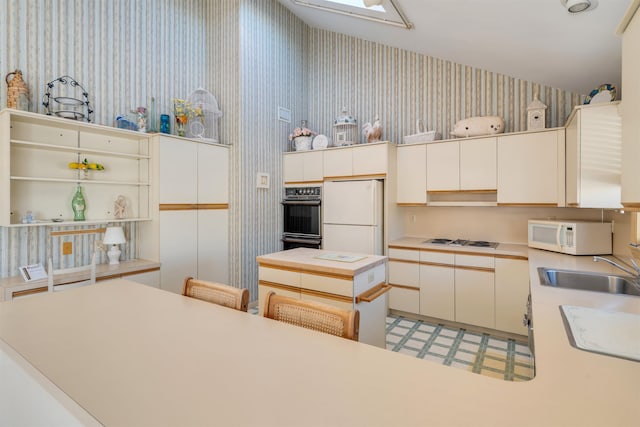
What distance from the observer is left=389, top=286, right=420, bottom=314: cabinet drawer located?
134 inches

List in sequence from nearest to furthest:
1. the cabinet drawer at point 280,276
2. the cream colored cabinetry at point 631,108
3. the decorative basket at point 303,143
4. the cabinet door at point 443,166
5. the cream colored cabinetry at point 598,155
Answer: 1. the cream colored cabinetry at point 631,108
2. the cream colored cabinetry at point 598,155
3. the cabinet drawer at point 280,276
4. the cabinet door at point 443,166
5. the decorative basket at point 303,143

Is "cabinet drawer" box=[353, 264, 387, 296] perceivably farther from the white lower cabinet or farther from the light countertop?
the white lower cabinet

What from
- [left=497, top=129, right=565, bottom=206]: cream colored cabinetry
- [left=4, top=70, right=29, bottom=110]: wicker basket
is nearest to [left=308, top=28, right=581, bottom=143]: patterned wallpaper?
[left=497, top=129, right=565, bottom=206]: cream colored cabinetry

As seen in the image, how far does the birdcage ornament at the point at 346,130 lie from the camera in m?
4.01

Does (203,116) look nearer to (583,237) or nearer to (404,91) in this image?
(404,91)

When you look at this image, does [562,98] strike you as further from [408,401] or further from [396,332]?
[408,401]

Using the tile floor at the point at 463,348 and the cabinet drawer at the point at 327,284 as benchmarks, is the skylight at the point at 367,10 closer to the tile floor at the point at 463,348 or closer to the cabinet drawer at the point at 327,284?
the cabinet drawer at the point at 327,284

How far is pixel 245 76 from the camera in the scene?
Answer: 3.70 meters

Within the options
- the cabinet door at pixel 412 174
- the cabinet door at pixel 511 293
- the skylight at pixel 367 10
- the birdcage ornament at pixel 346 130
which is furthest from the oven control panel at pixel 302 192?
the cabinet door at pixel 511 293

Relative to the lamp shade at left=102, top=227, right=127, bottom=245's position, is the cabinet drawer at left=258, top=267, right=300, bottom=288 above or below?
below

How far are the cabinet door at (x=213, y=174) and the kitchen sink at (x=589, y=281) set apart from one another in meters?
3.11

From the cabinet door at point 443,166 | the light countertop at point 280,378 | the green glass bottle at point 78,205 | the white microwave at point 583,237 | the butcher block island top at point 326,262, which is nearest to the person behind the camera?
the light countertop at point 280,378

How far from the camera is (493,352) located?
8.97 feet

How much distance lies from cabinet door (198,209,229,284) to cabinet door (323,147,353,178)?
4.35 ft
